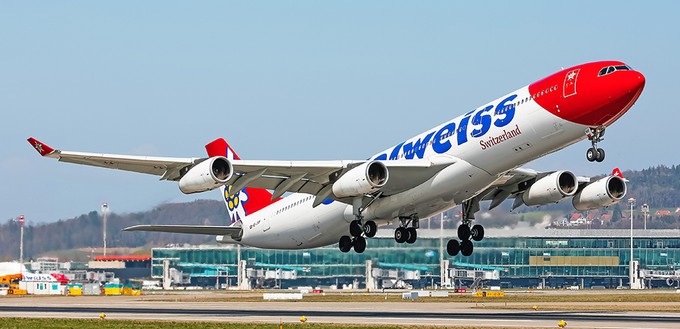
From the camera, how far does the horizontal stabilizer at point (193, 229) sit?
60456 mm

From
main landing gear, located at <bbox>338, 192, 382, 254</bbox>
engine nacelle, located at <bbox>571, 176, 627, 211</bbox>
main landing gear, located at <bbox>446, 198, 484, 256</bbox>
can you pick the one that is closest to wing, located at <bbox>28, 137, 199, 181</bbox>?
main landing gear, located at <bbox>338, 192, 382, 254</bbox>

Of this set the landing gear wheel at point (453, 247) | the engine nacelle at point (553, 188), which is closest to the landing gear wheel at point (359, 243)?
the landing gear wheel at point (453, 247)

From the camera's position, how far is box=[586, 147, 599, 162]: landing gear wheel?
4766 centimetres

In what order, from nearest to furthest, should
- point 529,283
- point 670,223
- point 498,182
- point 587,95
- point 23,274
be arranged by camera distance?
point 587,95 → point 498,182 → point 23,274 → point 529,283 → point 670,223

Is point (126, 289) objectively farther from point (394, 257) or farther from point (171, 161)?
point (171, 161)

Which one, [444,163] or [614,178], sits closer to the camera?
[444,163]

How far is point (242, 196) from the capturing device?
223 ft

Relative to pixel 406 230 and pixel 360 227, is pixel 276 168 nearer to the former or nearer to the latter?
pixel 360 227

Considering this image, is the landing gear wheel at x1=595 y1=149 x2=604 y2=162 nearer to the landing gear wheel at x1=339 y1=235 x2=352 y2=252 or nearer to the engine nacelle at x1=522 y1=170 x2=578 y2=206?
the engine nacelle at x1=522 y1=170 x2=578 y2=206

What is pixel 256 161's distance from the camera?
51.3 meters

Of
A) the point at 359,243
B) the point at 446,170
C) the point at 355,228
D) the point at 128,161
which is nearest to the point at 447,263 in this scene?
the point at 359,243

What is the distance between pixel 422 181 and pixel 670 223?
15562 cm

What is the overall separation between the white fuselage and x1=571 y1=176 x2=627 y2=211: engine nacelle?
25.7 feet

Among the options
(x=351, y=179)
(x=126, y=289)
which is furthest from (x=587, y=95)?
(x=126, y=289)
